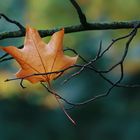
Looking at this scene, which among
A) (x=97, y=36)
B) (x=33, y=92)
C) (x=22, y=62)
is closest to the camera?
(x=22, y=62)

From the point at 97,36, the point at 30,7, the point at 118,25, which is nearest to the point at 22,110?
the point at 97,36

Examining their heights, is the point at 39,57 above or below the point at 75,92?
above

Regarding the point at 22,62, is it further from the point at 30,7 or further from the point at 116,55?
the point at 116,55

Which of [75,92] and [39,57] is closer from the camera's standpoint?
[39,57]

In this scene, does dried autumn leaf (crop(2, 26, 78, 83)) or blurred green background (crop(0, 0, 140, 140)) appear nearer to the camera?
dried autumn leaf (crop(2, 26, 78, 83))

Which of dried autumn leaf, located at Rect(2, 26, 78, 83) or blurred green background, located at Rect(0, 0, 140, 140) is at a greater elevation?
dried autumn leaf, located at Rect(2, 26, 78, 83)
